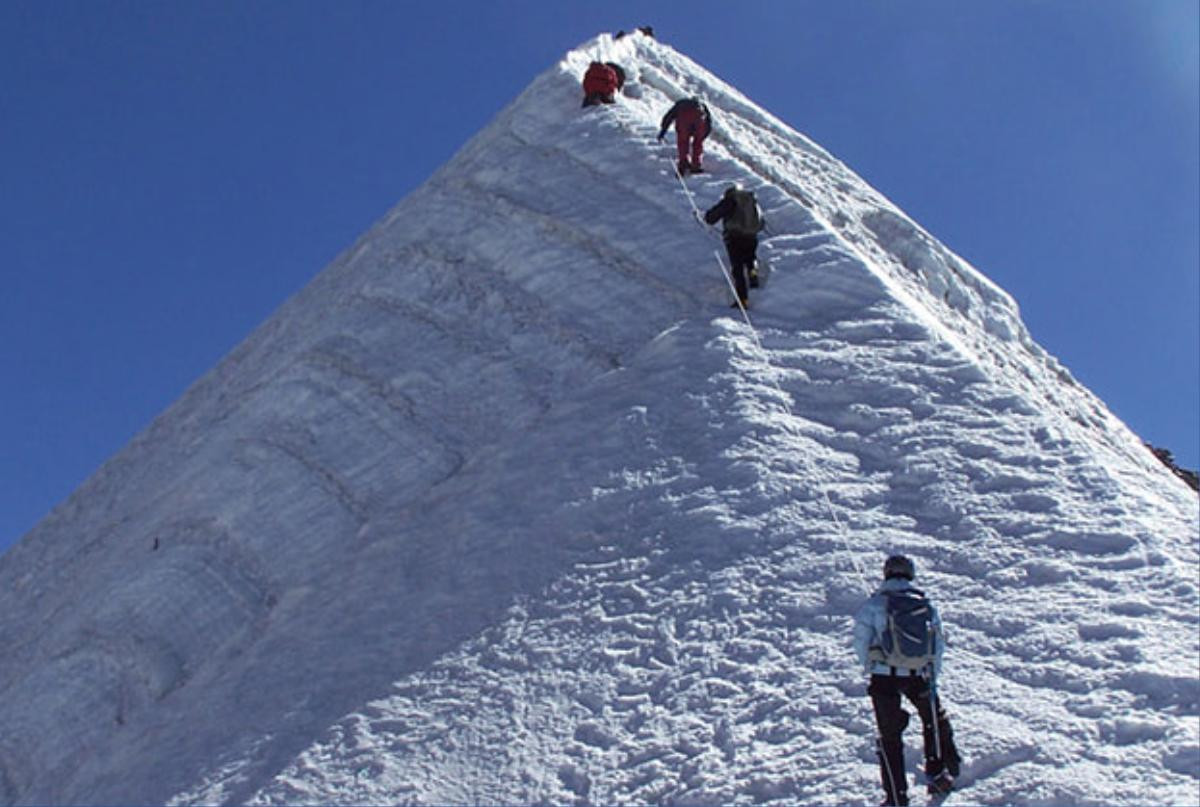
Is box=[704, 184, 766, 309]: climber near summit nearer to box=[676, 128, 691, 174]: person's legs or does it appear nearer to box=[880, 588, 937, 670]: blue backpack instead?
box=[676, 128, 691, 174]: person's legs

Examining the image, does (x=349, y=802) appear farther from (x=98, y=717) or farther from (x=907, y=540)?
(x=907, y=540)

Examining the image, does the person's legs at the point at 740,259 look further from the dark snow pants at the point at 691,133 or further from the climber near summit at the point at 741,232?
the dark snow pants at the point at 691,133

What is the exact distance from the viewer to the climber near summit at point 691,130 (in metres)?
13.8

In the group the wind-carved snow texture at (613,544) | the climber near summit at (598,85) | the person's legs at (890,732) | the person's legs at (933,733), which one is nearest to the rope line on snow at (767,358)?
the wind-carved snow texture at (613,544)

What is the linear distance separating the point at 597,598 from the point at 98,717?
3.37 m

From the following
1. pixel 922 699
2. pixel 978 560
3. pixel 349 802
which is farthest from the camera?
pixel 978 560

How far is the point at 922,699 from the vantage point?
6.54 m

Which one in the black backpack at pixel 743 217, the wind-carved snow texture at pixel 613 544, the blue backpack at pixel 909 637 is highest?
the black backpack at pixel 743 217

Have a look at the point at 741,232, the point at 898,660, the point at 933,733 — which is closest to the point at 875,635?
the point at 898,660

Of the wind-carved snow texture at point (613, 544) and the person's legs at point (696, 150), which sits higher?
the person's legs at point (696, 150)

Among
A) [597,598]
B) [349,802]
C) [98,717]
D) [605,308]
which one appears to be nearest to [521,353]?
[605,308]

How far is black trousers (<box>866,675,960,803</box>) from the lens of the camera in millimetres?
6512

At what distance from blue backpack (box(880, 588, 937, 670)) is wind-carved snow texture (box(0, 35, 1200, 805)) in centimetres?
79

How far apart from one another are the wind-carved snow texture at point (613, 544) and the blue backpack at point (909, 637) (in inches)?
31.2
